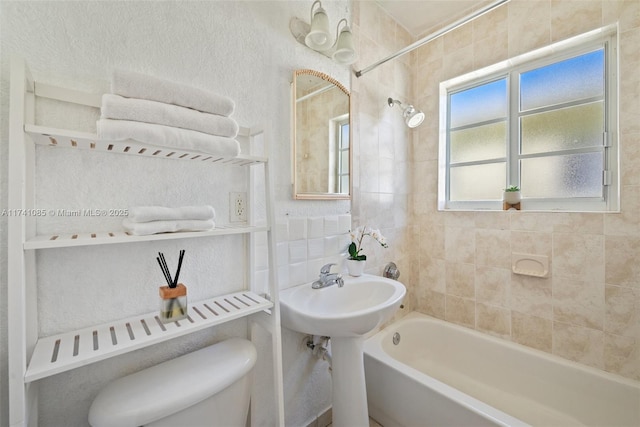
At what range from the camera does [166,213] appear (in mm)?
756

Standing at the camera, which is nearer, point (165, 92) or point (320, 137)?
point (165, 92)

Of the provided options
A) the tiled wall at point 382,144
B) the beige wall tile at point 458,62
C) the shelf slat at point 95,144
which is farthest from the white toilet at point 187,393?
the beige wall tile at point 458,62

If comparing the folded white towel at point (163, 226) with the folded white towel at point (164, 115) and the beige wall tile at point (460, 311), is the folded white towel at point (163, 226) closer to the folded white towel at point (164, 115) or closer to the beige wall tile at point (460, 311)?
the folded white towel at point (164, 115)

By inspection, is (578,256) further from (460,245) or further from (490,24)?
(490,24)

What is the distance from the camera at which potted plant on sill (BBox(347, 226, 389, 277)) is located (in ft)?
4.79

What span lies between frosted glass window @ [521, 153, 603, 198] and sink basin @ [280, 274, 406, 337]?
3.72 ft

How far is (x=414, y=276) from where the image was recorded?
206 cm

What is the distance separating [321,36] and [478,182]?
142 cm

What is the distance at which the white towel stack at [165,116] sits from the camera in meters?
0.65

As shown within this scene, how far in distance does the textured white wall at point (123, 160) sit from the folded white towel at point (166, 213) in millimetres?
166

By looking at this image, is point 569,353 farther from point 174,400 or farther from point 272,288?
point 174,400

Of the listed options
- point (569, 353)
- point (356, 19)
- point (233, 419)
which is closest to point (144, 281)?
point (233, 419)

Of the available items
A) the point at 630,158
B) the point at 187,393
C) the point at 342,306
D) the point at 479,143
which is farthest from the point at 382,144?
the point at 187,393

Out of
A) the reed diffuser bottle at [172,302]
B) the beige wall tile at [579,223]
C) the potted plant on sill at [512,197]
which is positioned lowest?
the reed diffuser bottle at [172,302]
